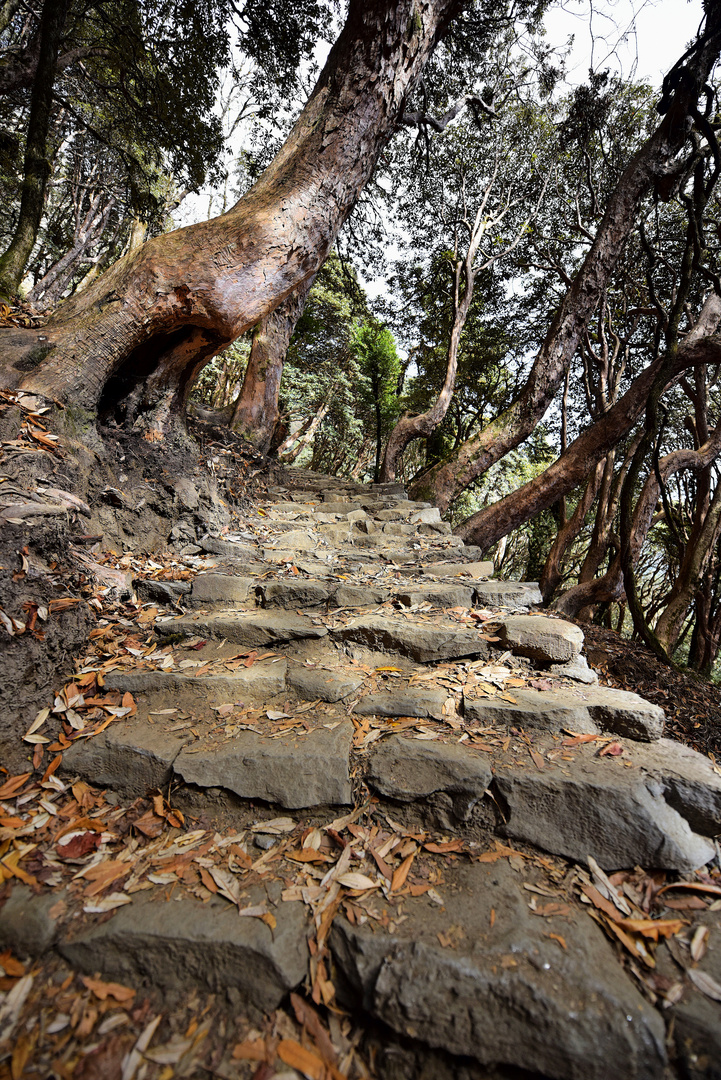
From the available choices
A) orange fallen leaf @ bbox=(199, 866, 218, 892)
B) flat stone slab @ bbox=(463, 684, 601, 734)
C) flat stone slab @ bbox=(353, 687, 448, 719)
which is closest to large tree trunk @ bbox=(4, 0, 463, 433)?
flat stone slab @ bbox=(353, 687, 448, 719)

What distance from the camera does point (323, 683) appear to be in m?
1.96

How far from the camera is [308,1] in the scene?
589cm

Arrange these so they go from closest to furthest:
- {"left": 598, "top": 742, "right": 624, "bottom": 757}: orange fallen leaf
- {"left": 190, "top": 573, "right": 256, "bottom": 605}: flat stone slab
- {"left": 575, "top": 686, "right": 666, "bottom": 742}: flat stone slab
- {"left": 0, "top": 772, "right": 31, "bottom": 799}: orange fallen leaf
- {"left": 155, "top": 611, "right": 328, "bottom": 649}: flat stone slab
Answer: {"left": 0, "top": 772, "right": 31, "bottom": 799}: orange fallen leaf, {"left": 598, "top": 742, "right": 624, "bottom": 757}: orange fallen leaf, {"left": 575, "top": 686, "right": 666, "bottom": 742}: flat stone slab, {"left": 155, "top": 611, "right": 328, "bottom": 649}: flat stone slab, {"left": 190, "top": 573, "right": 256, "bottom": 605}: flat stone slab

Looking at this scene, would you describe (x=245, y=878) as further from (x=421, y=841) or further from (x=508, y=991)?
(x=508, y=991)

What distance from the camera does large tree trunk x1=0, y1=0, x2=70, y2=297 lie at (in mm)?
4801

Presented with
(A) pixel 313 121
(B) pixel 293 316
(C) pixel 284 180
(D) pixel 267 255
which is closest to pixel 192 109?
(B) pixel 293 316

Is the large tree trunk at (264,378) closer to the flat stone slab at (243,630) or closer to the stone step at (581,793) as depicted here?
the flat stone slab at (243,630)

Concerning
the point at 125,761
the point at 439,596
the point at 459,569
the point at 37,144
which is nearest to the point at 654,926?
the point at 125,761

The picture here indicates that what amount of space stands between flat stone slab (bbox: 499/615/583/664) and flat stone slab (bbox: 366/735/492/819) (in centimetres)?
79

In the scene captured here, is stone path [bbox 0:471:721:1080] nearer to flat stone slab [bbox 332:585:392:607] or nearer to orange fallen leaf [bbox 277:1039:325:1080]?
orange fallen leaf [bbox 277:1039:325:1080]

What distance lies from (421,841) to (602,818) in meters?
0.56

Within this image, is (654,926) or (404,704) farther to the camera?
(404,704)

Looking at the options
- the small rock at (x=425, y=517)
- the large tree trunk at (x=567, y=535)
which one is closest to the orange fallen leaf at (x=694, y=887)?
the small rock at (x=425, y=517)

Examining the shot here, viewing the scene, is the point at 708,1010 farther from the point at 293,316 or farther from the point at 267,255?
the point at 293,316
